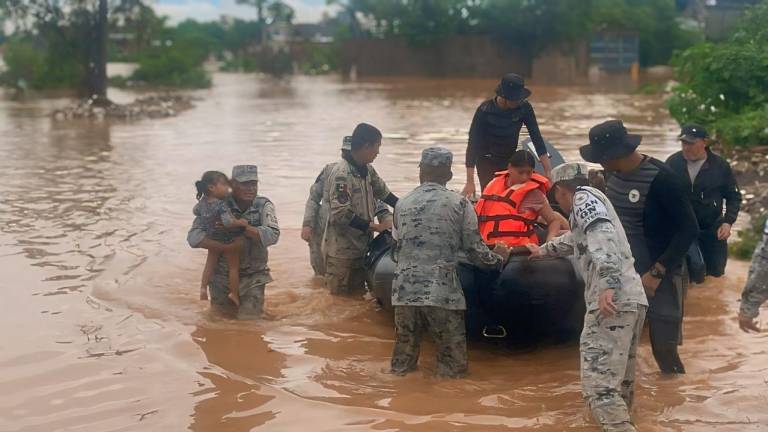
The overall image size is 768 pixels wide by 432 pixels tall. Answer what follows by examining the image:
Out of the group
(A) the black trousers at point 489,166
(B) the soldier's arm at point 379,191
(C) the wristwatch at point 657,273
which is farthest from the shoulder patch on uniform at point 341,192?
(C) the wristwatch at point 657,273

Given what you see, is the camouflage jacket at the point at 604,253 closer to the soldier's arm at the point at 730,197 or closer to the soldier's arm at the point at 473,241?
the soldier's arm at the point at 473,241

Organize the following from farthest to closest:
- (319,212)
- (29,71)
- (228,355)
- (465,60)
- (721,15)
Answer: (465,60), (29,71), (721,15), (319,212), (228,355)

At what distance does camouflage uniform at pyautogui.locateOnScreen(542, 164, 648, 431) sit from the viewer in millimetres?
5039

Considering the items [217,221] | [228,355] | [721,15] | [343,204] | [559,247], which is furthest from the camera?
[721,15]

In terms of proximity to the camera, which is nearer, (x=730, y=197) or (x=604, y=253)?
(x=604, y=253)

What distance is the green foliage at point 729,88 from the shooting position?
1452 cm

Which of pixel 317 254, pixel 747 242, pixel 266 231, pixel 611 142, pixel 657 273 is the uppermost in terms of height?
pixel 611 142

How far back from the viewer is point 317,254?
8852 millimetres

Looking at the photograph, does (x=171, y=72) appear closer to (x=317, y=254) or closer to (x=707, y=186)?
(x=317, y=254)

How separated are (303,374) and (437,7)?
46.0 meters

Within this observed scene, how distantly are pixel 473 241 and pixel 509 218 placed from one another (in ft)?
2.41

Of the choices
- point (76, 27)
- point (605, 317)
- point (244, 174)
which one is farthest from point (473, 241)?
point (76, 27)

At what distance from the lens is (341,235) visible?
8211 mm

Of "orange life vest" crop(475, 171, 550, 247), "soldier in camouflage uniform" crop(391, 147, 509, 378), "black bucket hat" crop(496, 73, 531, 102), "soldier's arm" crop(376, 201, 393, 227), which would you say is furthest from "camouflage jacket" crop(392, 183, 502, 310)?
"soldier's arm" crop(376, 201, 393, 227)
